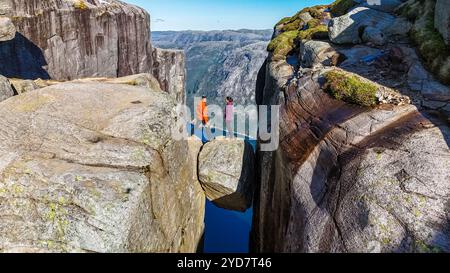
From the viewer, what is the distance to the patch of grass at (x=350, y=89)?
44.9ft

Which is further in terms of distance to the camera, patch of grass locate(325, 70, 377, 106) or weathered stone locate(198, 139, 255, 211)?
weathered stone locate(198, 139, 255, 211)

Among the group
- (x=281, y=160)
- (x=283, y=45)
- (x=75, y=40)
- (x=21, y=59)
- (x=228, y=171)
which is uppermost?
(x=75, y=40)

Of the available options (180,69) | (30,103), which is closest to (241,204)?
(30,103)

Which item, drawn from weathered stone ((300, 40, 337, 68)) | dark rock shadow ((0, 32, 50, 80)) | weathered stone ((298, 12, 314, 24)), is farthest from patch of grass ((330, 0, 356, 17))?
dark rock shadow ((0, 32, 50, 80))

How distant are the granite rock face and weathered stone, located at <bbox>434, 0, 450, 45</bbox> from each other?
560 inches

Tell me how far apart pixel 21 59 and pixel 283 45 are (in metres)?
29.5

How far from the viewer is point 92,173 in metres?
10.5

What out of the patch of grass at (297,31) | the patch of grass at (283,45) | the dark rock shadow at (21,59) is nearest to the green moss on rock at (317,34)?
the patch of grass at (297,31)

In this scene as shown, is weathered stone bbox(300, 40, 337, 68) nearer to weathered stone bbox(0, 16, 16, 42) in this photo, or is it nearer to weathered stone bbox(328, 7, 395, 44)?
weathered stone bbox(328, 7, 395, 44)

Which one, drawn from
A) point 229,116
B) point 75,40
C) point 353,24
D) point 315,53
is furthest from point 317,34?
point 75,40

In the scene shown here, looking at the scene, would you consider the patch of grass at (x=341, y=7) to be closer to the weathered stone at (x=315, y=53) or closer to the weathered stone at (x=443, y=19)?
the weathered stone at (x=315, y=53)

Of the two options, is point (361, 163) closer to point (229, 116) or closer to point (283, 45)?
point (229, 116)

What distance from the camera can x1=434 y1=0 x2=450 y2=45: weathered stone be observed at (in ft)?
50.3
